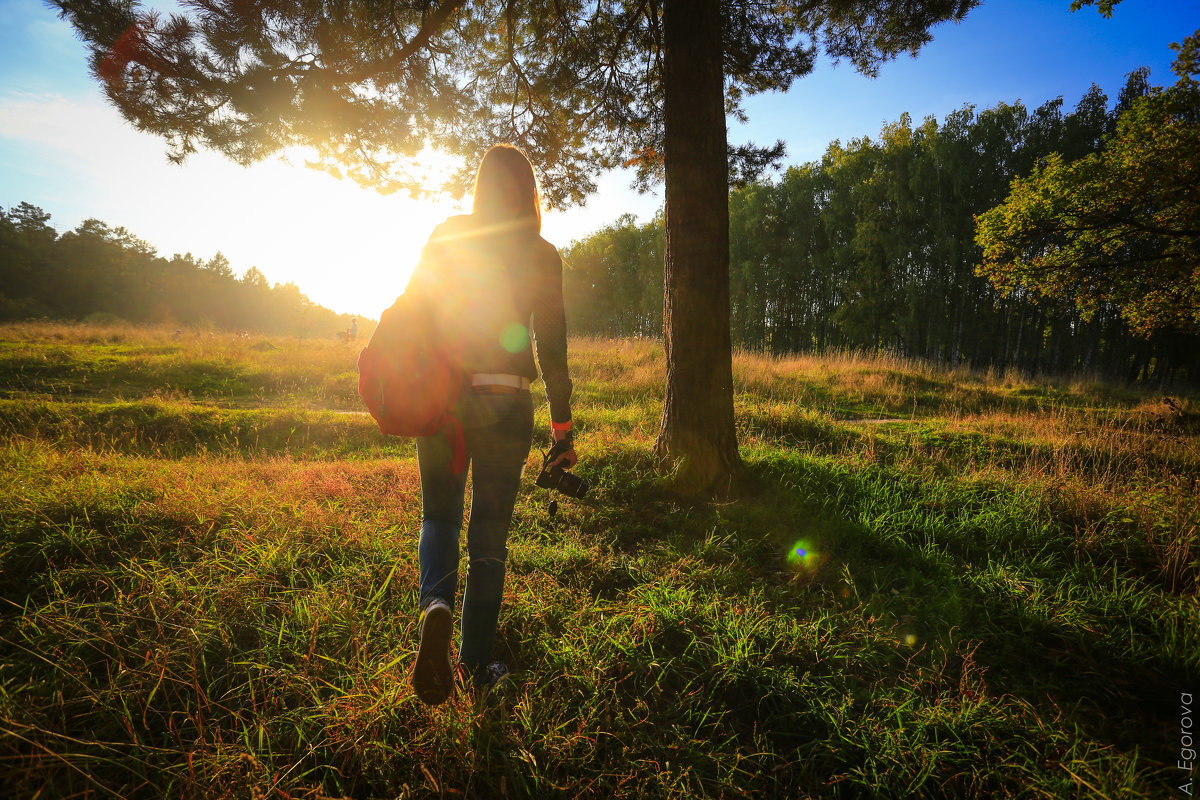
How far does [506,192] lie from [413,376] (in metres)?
0.97

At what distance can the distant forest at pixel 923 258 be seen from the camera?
75.7 feet

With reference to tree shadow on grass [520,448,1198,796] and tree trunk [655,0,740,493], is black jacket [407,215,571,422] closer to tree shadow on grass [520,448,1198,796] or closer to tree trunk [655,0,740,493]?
tree shadow on grass [520,448,1198,796]

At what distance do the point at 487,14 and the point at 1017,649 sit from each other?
308 inches

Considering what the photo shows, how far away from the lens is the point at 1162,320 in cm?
1172

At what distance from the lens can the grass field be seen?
1471mm

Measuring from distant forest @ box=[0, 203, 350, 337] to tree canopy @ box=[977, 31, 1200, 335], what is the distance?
38.5 meters

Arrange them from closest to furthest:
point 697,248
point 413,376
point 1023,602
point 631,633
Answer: point 413,376, point 631,633, point 1023,602, point 697,248

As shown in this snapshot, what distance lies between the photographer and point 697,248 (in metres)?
3.74

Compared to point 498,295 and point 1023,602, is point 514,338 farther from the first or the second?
point 1023,602

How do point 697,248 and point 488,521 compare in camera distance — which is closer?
point 488,521

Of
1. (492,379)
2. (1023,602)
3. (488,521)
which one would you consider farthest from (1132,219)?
(488,521)

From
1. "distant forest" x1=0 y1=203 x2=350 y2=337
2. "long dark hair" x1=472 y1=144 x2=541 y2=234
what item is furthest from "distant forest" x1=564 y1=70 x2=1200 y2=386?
"distant forest" x1=0 y1=203 x2=350 y2=337

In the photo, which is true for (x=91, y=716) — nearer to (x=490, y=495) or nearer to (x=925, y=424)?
(x=490, y=495)

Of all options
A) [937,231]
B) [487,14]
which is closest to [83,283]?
[487,14]
